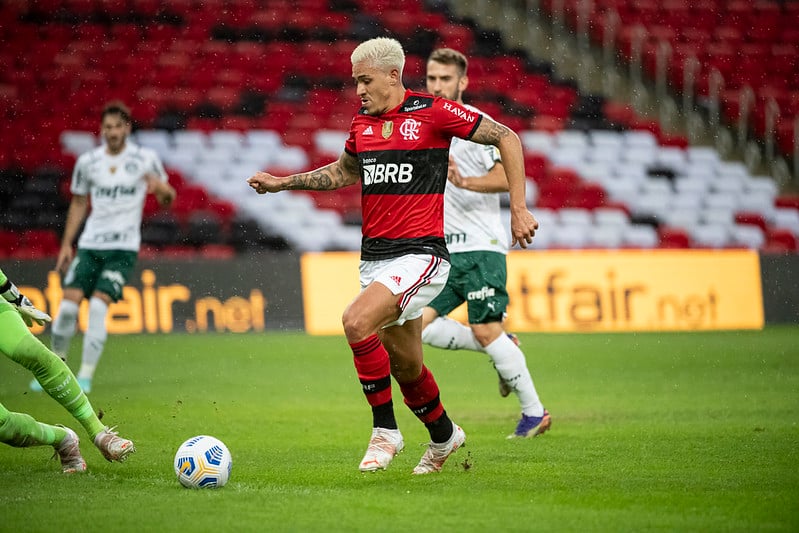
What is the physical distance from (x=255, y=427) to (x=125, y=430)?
0.95 m

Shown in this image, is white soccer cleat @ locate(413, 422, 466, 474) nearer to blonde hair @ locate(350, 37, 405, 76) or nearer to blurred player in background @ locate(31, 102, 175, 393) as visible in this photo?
blonde hair @ locate(350, 37, 405, 76)

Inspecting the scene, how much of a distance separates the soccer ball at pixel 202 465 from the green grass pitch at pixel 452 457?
0.27ft

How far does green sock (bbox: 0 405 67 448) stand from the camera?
6363mm

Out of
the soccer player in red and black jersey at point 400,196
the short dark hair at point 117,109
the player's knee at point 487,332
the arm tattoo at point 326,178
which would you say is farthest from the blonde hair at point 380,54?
the short dark hair at point 117,109

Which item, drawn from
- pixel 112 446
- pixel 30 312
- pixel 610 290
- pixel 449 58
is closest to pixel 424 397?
pixel 112 446

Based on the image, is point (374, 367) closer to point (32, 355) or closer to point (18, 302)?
point (32, 355)

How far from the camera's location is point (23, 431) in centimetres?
642

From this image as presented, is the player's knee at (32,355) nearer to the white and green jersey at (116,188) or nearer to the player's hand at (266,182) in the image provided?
the player's hand at (266,182)

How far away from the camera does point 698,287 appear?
17797 millimetres

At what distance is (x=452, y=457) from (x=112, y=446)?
2.12m

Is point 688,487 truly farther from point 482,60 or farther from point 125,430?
point 482,60

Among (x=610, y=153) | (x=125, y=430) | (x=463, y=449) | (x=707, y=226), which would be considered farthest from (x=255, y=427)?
(x=610, y=153)

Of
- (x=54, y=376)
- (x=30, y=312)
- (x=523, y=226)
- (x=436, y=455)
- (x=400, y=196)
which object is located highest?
(x=400, y=196)

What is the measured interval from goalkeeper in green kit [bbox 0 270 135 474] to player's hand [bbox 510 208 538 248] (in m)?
2.46
